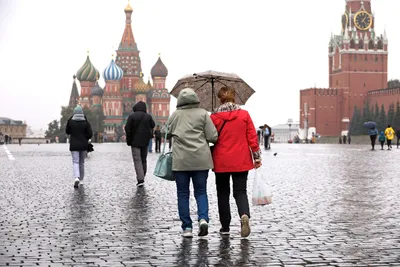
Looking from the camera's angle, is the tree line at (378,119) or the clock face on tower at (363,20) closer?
the tree line at (378,119)

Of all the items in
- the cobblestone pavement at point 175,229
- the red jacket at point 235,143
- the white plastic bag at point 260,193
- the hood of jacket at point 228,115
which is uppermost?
the hood of jacket at point 228,115

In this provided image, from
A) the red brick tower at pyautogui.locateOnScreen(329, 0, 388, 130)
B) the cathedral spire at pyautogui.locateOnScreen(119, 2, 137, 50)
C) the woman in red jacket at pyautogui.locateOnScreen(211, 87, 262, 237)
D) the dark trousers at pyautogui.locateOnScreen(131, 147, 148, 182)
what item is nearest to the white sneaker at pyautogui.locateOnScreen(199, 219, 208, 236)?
the woman in red jacket at pyautogui.locateOnScreen(211, 87, 262, 237)

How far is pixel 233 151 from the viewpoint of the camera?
736 cm

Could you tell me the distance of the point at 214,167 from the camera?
7.44 m

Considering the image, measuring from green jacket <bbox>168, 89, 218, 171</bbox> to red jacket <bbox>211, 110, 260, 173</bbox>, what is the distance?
9cm

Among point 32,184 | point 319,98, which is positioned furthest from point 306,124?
point 32,184

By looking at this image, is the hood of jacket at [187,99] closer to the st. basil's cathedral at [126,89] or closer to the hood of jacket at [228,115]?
the hood of jacket at [228,115]

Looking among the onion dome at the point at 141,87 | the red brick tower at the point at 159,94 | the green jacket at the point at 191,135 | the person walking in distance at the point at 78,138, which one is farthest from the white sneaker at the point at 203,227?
the onion dome at the point at 141,87

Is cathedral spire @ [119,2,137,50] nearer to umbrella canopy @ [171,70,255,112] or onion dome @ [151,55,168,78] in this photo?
onion dome @ [151,55,168,78]

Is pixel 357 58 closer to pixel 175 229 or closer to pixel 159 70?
pixel 159 70

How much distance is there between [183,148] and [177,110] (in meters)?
0.38

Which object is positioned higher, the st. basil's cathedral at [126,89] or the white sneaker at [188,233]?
the st. basil's cathedral at [126,89]

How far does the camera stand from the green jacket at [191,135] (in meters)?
7.33

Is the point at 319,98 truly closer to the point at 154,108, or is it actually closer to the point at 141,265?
the point at 154,108
